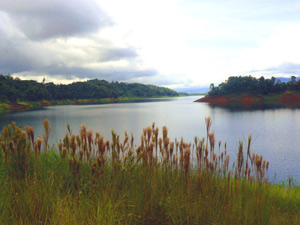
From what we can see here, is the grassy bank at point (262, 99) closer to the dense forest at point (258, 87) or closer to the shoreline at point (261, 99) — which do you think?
the shoreline at point (261, 99)

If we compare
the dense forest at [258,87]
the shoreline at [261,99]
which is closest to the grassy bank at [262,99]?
the shoreline at [261,99]

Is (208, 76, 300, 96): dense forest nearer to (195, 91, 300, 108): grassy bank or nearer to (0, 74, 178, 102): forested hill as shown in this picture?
(195, 91, 300, 108): grassy bank

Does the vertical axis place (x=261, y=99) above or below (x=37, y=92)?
below

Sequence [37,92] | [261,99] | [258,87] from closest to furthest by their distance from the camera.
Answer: [261,99] → [258,87] → [37,92]

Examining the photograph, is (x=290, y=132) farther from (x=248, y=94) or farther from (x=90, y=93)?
(x=90, y=93)

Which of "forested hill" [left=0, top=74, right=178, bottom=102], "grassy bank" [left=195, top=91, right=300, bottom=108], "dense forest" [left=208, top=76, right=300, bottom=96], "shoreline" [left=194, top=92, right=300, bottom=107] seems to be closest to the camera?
Result: "forested hill" [left=0, top=74, right=178, bottom=102]

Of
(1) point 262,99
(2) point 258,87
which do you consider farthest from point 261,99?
(2) point 258,87

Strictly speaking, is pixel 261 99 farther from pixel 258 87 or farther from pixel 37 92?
pixel 37 92

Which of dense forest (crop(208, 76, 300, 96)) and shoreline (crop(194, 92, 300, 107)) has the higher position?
dense forest (crop(208, 76, 300, 96))

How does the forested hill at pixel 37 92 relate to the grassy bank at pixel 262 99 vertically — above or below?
above

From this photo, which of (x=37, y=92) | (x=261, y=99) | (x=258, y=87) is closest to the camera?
(x=261, y=99)

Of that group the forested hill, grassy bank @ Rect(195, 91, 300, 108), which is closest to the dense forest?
grassy bank @ Rect(195, 91, 300, 108)

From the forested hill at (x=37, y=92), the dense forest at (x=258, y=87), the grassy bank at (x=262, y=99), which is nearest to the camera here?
the forested hill at (x=37, y=92)

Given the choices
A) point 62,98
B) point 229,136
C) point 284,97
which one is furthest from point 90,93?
point 229,136
